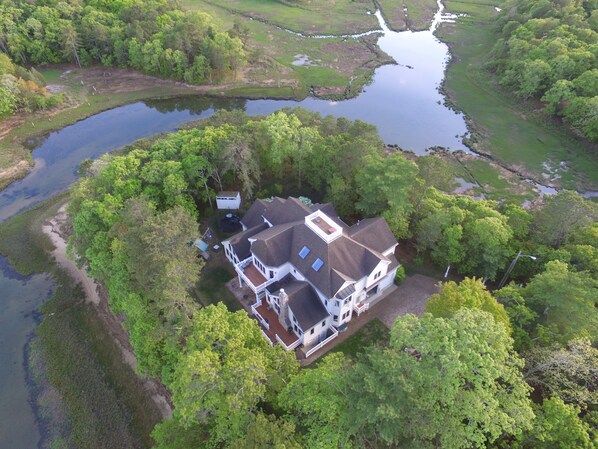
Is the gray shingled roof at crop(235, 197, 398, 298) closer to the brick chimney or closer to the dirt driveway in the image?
the brick chimney

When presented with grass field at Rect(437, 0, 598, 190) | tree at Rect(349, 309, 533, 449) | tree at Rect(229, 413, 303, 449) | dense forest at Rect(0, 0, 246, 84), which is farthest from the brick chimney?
dense forest at Rect(0, 0, 246, 84)

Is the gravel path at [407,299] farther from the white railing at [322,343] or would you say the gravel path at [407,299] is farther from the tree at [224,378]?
the tree at [224,378]

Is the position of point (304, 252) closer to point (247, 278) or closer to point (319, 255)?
point (319, 255)

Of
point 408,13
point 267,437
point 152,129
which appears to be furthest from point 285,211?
point 408,13

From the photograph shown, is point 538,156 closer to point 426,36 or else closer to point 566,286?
point 566,286

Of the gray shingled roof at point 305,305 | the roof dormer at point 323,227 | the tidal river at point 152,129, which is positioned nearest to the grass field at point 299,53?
the tidal river at point 152,129

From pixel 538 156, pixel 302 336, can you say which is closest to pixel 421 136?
pixel 538 156

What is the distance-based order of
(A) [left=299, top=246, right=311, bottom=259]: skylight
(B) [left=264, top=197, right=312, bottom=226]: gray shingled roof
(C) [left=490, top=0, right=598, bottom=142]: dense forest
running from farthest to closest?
(C) [left=490, top=0, right=598, bottom=142]: dense forest
(B) [left=264, top=197, right=312, bottom=226]: gray shingled roof
(A) [left=299, top=246, right=311, bottom=259]: skylight
